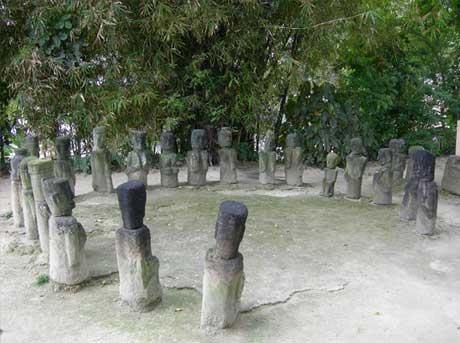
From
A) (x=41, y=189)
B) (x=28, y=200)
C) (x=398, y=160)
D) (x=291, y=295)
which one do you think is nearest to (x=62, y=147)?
(x=28, y=200)

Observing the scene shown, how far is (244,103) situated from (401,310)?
4392mm

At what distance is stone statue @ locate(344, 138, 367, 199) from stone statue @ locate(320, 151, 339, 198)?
0.14 metres

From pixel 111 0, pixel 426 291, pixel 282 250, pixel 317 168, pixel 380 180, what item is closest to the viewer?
pixel 426 291

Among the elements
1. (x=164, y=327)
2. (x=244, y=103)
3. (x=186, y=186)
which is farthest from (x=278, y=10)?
(x=164, y=327)

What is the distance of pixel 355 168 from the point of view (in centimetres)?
492

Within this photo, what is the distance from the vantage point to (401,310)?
2668 mm

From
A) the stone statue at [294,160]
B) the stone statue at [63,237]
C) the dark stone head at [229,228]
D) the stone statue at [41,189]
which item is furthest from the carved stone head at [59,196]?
the stone statue at [294,160]

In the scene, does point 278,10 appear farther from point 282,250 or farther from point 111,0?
point 282,250

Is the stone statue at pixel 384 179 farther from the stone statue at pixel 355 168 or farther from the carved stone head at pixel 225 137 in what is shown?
the carved stone head at pixel 225 137

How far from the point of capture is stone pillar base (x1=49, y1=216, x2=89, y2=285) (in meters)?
2.74

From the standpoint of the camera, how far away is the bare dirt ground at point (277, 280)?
95.9 inches

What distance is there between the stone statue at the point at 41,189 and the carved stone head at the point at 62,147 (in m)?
1.69

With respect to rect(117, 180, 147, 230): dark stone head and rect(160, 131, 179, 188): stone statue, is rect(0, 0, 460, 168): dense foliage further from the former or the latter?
rect(117, 180, 147, 230): dark stone head

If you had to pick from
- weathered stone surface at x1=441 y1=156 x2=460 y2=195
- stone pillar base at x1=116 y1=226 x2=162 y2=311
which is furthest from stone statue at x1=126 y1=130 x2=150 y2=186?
weathered stone surface at x1=441 y1=156 x2=460 y2=195
